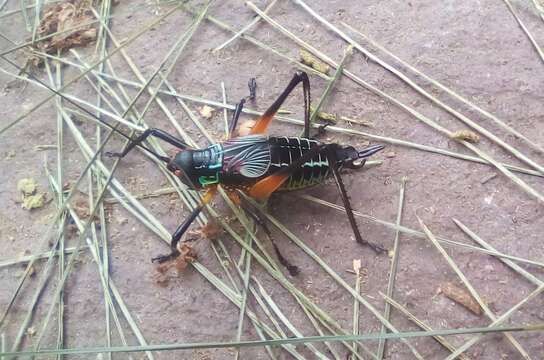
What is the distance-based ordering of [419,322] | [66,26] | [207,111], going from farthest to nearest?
1. [66,26]
2. [207,111]
3. [419,322]

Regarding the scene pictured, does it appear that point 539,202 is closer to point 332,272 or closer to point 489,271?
point 489,271

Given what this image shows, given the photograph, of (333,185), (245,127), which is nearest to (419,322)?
(333,185)

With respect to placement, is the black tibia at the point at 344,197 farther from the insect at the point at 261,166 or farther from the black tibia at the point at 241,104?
the black tibia at the point at 241,104

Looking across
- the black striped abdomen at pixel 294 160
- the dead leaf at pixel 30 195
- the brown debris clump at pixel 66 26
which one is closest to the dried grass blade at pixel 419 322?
the black striped abdomen at pixel 294 160

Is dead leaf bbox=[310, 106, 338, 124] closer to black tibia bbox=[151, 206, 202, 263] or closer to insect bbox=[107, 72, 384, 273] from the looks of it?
insect bbox=[107, 72, 384, 273]

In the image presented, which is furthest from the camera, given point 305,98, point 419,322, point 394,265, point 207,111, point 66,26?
point 66,26

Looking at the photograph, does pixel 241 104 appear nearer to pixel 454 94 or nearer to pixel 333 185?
pixel 333 185
